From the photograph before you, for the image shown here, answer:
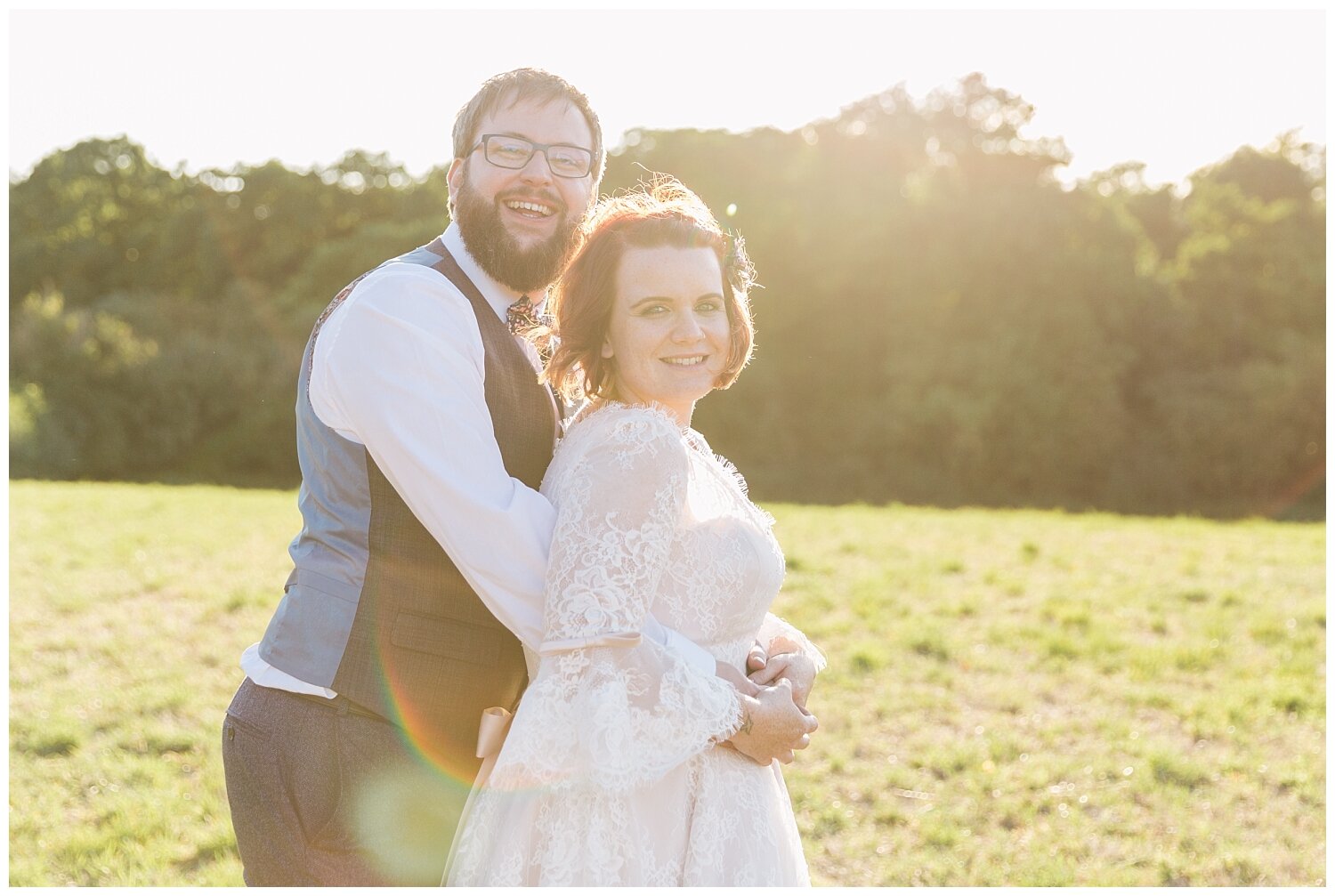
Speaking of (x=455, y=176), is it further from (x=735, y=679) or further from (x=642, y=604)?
(x=735, y=679)

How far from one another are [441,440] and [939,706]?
201 inches

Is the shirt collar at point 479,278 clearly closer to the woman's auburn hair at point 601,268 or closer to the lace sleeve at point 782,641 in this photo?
the woman's auburn hair at point 601,268

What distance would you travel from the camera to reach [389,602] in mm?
2383

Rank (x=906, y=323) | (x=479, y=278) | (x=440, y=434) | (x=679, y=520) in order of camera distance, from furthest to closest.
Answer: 1. (x=906, y=323)
2. (x=479, y=278)
3. (x=679, y=520)
4. (x=440, y=434)

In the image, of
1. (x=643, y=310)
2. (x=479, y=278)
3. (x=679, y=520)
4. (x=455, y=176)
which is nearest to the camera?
(x=679, y=520)

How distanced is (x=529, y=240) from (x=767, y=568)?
3.32ft

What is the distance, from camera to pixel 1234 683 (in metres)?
6.88

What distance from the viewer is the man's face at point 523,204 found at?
2684 mm

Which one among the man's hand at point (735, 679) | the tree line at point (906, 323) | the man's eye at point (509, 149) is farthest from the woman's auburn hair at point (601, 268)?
the tree line at point (906, 323)

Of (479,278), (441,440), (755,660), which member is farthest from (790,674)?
(479,278)

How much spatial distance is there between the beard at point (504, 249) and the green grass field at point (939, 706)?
10.2 ft

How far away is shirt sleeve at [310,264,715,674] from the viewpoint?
2.22 meters

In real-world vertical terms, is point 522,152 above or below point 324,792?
above

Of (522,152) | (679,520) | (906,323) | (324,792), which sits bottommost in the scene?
(324,792)
